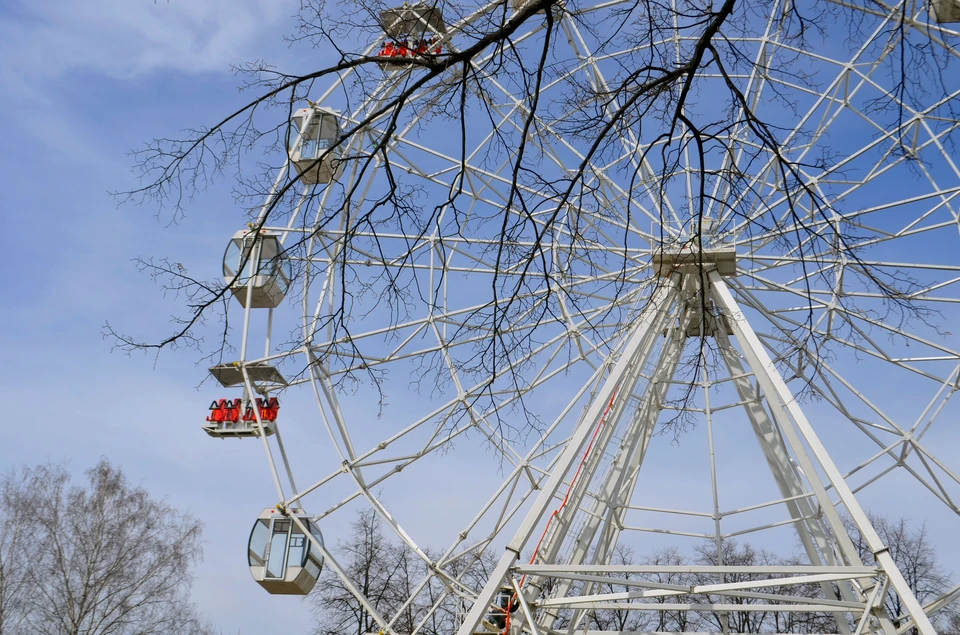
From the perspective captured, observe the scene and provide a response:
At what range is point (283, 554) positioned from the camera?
16.4m

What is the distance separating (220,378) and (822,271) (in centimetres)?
1249

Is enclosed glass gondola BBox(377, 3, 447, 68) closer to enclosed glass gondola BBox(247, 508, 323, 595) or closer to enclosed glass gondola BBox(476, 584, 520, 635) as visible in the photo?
enclosed glass gondola BBox(476, 584, 520, 635)

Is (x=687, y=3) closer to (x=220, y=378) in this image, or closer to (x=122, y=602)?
(x=220, y=378)

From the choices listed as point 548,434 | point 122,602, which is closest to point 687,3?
point 548,434

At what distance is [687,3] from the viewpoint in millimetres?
6094

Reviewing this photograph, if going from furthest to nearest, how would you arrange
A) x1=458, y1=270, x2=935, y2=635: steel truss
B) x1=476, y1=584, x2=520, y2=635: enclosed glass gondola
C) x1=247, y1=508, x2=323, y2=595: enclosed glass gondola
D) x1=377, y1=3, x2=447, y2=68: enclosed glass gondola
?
1. x1=247, y1=508, x2=323, y2=595: enclosed glass gondola
2. x1=476, y1=584, x2=520, y2=635: enclosed glass gondola
3. x1=458, y1=270, x2=935, y2=635: steel truss
4. x1=377, y1=3, x2=447, y2=68: enclosed glass gondola

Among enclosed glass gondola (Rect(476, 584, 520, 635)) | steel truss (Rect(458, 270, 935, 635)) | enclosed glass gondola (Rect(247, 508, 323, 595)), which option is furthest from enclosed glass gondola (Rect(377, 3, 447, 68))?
enclosed glass gondola (Rect(247, 508, 323, 595))

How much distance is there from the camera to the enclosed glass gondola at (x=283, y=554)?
16.4 meters

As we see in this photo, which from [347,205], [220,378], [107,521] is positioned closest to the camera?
[347,205]

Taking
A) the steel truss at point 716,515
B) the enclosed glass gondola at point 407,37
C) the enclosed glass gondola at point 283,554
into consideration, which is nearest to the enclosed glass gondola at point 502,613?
the steel truss at point 716,515

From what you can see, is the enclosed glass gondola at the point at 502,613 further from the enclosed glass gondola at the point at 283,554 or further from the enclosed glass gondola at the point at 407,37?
the enclosed glass gondola at the point at 407,37

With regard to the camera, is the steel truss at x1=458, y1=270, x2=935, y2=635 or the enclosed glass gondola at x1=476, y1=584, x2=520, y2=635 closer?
the steel truss at x1=458, y1=270, x2=935, y2=635

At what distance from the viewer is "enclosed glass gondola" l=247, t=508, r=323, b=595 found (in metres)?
16.4

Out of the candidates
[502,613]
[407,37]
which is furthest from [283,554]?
[407,37]
